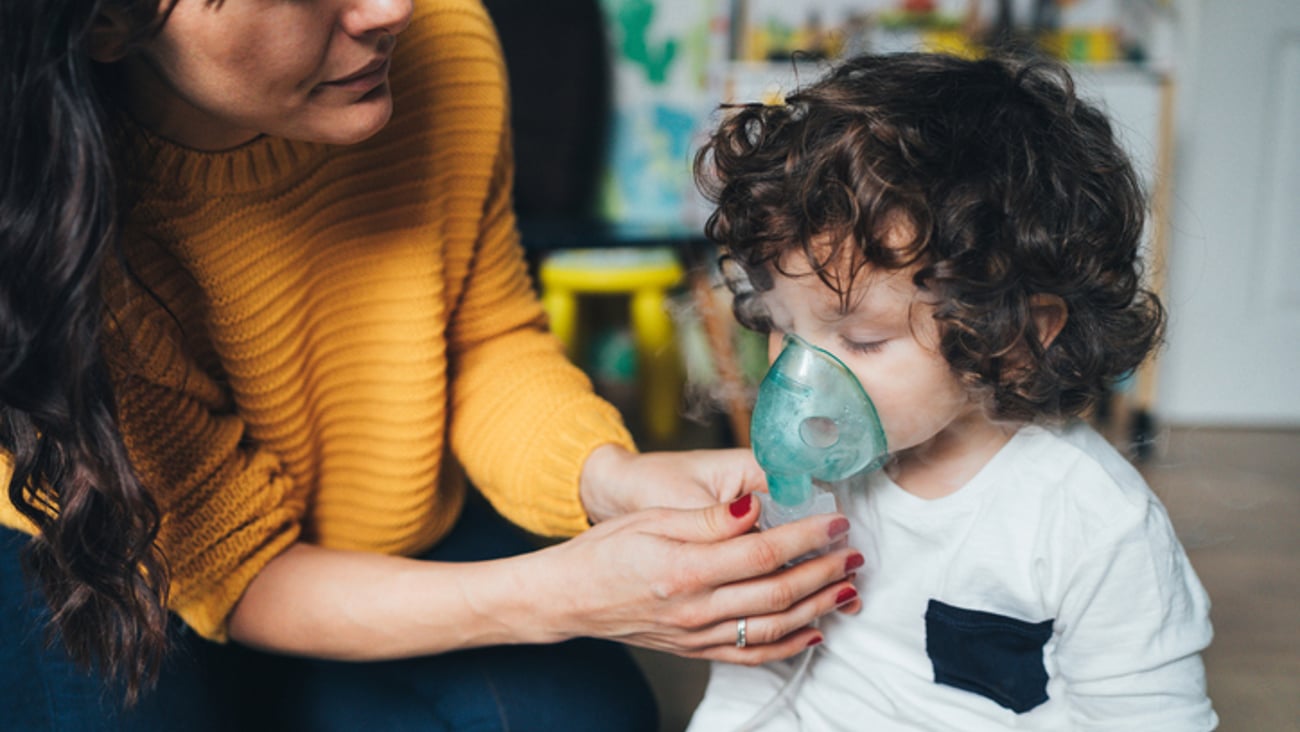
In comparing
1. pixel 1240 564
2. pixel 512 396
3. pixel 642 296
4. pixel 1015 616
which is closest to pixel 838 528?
pixel 1015 616

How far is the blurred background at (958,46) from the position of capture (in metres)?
2.71

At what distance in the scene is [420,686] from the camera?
3.85ft

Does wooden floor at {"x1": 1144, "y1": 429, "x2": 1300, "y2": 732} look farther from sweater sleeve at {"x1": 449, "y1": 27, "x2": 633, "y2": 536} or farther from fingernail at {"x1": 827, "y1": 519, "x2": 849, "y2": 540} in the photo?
sweater sleeve at {"x1": 449, "y1": 27, "x2": 633, "y2": 536}

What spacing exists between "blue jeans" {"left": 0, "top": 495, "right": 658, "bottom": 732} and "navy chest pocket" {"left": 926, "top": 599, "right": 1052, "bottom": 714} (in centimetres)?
37

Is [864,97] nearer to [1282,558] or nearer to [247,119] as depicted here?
[247,119]

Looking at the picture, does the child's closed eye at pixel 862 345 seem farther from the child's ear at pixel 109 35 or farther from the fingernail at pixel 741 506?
the child's ear at pixel 109 35

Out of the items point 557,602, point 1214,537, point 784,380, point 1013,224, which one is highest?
point 1013,224

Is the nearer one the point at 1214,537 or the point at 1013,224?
the point at 1013,224

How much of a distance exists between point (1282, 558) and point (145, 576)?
209cm

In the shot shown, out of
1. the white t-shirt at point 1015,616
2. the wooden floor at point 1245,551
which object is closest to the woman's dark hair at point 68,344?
the white t-shirt at point 1015,616

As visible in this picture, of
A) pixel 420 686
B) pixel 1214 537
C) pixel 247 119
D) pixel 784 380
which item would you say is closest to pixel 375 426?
pixel 420 686

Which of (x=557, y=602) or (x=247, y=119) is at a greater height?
(x=247, y=119)

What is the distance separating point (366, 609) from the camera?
3.40ft

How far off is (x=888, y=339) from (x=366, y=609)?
56 centimetres
